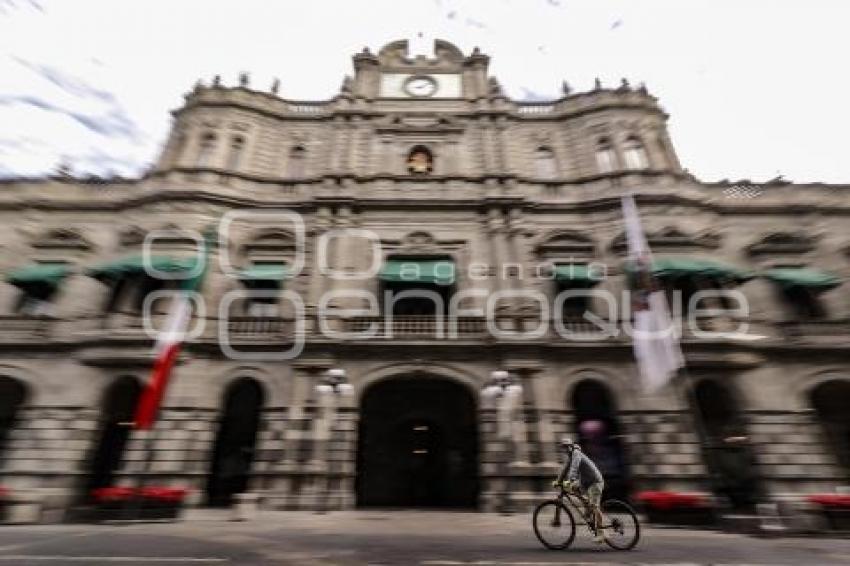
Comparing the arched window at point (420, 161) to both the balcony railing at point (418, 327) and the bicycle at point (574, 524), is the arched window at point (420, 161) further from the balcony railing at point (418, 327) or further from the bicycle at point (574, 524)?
the bicycle at point (574, 524)

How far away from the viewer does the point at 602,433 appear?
1645 centimetres

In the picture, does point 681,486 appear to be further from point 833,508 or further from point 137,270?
point 137,270

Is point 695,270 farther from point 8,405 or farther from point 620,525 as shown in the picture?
point 8,405

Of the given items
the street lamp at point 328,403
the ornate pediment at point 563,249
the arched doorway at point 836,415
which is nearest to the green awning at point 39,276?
the street lamp at point 328,403

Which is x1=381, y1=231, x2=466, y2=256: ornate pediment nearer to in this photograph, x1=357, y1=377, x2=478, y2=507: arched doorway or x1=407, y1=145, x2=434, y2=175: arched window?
x1=407, y1=145, x2=434, y2=175: arched window

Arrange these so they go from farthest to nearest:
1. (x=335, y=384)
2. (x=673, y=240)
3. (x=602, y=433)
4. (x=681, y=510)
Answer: (x=673, y=240), (x=602, y=433), (x=335, y=384), (x=681, y=510)

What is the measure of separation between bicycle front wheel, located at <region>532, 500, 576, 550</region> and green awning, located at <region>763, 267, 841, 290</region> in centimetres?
1490

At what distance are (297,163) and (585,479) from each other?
18499mm

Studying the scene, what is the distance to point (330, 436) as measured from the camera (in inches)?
564

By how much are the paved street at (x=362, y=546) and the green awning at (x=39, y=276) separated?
9.40 metres

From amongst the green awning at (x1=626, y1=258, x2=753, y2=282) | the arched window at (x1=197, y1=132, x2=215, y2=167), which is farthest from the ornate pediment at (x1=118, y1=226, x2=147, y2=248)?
the green awning at (x1=626, y1=258, x2=753, y2=282)

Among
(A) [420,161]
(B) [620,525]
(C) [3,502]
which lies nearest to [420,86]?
(A) [420,161]

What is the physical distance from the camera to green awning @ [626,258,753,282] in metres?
16.1

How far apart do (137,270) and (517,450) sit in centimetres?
1403
